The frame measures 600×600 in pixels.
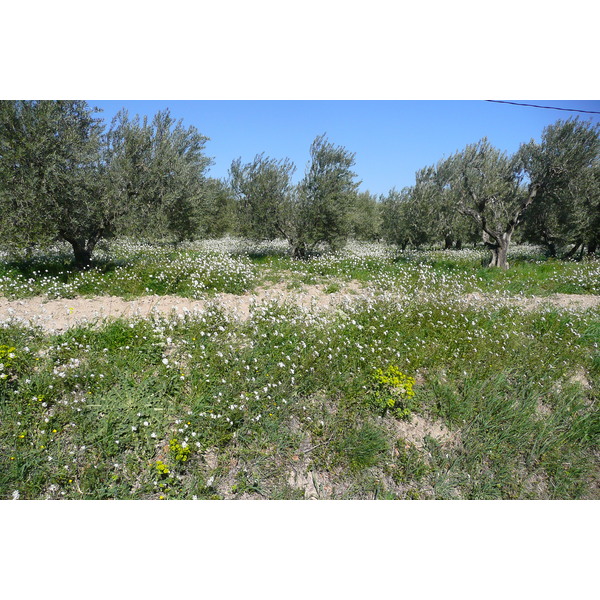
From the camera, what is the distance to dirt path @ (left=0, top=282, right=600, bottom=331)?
6121mm

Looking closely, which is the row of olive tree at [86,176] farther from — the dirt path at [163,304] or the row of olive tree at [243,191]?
the dirt path at [163,304]

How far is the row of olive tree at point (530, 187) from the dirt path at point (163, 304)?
19.4ft

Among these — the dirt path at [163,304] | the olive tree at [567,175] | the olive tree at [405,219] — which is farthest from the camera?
the olive tree at [405,219]

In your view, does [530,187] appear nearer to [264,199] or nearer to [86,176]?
[264,199]

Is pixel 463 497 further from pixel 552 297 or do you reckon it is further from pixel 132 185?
pixel 132 185

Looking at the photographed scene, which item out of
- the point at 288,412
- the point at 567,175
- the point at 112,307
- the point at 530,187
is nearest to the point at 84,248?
the point at 112,307

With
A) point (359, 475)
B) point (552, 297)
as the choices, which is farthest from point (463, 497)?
point (552, 297)

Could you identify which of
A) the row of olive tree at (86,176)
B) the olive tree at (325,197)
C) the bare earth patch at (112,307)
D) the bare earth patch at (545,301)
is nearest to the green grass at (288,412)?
the bare earth patch at (112,307)

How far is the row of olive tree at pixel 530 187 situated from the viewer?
13133 millimetres

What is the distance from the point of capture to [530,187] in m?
14.3

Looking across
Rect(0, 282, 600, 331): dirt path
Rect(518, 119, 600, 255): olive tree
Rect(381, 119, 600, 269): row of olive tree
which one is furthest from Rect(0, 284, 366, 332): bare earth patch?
Rect(518, 119, 600, 255): olive tree

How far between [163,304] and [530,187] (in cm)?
1664

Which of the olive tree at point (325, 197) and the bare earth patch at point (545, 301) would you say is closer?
the bare earth patch at point (545, 301)

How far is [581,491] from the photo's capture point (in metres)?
3.80
